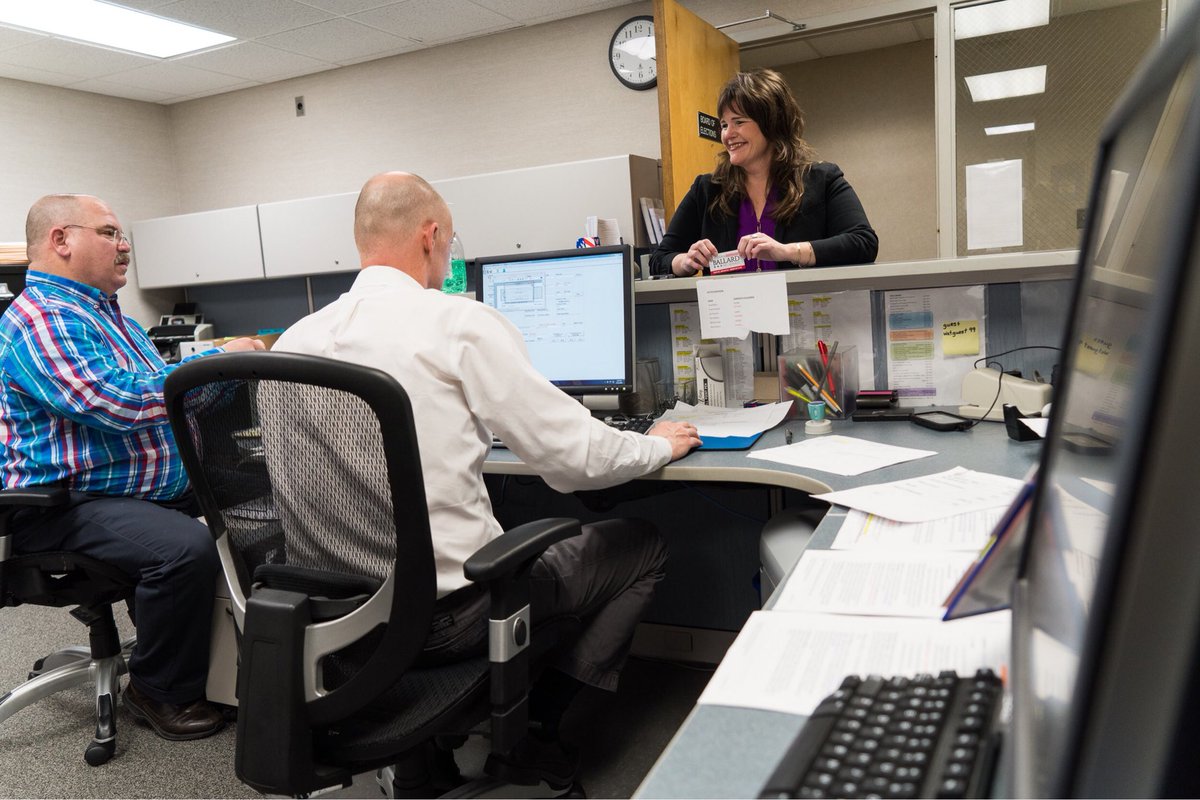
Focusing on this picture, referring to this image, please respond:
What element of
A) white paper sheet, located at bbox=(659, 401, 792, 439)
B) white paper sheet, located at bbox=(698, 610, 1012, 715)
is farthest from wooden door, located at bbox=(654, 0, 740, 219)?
white paper sheet, located at bbox=(698, 610, 1012, 715)

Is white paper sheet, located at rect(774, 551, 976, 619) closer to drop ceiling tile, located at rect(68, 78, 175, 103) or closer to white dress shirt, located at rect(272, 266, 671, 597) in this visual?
white dress shirt, located at rect(272, 266, 671, 597)

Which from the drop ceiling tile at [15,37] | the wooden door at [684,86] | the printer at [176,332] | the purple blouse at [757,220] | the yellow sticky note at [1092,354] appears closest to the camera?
the yellow sticky note at [1092,354]

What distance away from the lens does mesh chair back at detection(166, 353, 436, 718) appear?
1065 mm

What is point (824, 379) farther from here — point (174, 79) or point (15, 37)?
point (174, 79)

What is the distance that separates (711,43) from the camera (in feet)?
11.5

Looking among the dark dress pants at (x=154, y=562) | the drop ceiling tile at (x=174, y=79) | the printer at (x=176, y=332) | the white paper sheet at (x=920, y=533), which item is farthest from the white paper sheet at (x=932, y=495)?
the drop ceiling tile at (x=174, y=79)

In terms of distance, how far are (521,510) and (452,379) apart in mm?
1158

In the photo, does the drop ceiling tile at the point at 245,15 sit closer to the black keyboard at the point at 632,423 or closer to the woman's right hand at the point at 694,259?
the woman's right hand at the point at 694,259

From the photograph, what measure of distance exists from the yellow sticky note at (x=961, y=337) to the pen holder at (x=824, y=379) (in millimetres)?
194

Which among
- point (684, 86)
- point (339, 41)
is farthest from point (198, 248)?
point (684, 86)

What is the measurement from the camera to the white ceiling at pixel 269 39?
389 centimetres

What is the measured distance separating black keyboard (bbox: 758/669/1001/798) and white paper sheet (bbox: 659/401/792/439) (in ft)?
3.70

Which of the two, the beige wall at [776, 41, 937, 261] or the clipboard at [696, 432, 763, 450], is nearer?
the clipboard at [696, 432, 763, 450]

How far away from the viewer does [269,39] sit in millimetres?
4305
